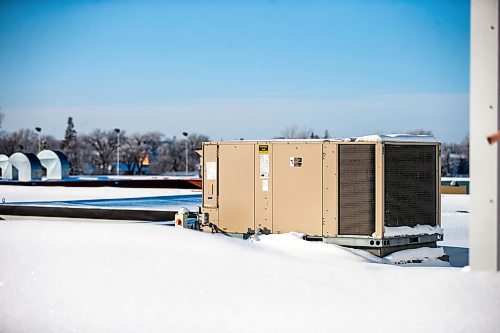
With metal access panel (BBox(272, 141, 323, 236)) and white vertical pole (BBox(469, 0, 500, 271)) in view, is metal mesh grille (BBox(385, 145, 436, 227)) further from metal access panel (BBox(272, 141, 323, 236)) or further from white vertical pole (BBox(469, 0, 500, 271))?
white vertical pole (BBox(469, 0, 500, 271))

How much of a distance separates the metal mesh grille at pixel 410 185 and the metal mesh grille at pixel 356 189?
0.27m

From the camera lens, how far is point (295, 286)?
5.41m

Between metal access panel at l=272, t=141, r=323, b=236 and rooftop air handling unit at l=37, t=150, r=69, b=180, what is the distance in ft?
154

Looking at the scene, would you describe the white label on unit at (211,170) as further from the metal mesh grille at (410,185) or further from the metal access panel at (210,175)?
the metal mesh grille at (410,185)

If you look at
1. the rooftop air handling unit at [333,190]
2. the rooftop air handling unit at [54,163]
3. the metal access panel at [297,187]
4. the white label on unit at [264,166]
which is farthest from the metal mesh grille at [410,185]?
the rooftop air handling unit at [54,163]

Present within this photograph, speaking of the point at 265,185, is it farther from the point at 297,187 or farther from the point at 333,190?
the point at 333,190

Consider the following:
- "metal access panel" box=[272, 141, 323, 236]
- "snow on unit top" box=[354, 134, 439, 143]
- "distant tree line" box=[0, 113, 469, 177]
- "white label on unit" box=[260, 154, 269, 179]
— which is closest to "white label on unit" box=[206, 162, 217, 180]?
→ "white label on unit" box=[260, 154, 269, 179]

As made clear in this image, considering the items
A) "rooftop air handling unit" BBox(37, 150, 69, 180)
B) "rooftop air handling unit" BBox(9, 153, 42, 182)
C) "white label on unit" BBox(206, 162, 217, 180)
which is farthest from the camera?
"rooftop air handling unit" BBox(37, 150, 69, 180)

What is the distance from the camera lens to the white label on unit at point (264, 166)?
440 inches

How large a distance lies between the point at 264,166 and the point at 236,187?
0.68 meters

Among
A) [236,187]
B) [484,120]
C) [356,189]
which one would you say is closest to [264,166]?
[236,187]

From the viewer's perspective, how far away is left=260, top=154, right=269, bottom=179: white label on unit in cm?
1118

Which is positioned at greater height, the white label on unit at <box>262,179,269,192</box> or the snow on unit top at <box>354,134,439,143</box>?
the snow on unit top at <box>354,134,439,143</box>

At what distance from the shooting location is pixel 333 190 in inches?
420
